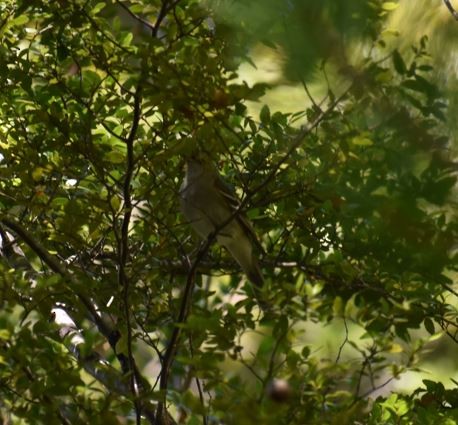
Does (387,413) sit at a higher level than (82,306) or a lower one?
lower

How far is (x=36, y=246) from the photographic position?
4.62 meters

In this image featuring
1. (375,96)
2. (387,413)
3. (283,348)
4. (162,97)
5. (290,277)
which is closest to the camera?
(283,348)

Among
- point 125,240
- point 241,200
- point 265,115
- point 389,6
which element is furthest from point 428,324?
point 389,6

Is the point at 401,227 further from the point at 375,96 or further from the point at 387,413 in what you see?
the point at 387,413

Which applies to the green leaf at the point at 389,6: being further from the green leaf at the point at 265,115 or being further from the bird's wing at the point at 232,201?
the bird's wing at the point at 232,201

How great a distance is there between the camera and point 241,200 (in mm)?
4684

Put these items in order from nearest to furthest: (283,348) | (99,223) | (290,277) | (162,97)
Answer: (283,348) < (162,97) < (99,223) < (290,277)

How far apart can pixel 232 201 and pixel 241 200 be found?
1.04 metres

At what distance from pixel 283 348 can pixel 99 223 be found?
1582 millimetres

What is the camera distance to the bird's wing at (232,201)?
5180 mm

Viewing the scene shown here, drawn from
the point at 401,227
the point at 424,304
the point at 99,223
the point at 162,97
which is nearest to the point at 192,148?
the point at 162,97

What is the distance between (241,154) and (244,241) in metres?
0.49

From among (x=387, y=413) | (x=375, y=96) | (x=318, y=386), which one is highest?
(x=375, y=96)

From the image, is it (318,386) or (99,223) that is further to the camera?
(99,223)
